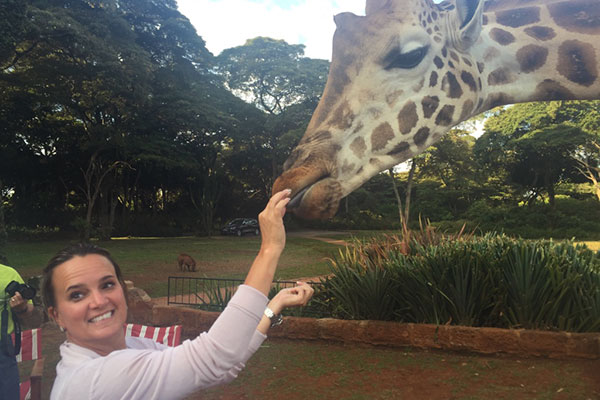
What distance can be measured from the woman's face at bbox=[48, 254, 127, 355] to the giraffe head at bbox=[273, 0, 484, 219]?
0.62 metres

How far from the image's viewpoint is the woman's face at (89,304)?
3.67 ft

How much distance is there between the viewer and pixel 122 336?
46.9 inches

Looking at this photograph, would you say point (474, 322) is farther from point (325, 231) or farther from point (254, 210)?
point (325, 231)

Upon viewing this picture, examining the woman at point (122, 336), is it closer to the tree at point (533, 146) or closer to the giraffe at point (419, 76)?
the giraffe at point (419, 76)

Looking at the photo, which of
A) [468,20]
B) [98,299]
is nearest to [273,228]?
[98,299]

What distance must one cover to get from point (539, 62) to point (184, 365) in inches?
81.7

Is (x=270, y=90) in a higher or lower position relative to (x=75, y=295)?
higher

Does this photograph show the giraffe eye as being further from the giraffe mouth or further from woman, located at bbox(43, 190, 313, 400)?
woman, located at bbox(43, 190, 313, 400)

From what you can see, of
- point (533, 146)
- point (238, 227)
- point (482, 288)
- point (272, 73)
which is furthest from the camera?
point (238, 227)

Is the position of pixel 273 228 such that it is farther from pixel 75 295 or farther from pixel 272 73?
pixel 272 73

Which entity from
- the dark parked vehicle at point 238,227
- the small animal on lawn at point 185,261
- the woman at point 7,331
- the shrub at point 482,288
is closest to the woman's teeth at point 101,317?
the woman at point 7,331

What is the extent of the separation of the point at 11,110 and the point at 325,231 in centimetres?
1488

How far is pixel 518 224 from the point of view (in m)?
18.1

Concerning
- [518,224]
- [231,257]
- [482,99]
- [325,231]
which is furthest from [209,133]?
[482,99]
